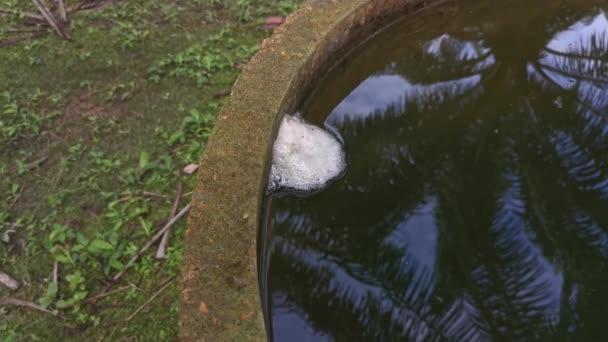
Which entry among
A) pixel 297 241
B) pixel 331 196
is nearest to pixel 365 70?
pixel 331 196

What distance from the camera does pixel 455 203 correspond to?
1695 millimetres

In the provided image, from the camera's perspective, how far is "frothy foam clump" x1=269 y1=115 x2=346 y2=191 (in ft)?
5.78

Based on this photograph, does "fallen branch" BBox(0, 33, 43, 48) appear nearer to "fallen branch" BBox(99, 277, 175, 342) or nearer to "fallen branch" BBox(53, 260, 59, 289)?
"fallen branch" BBox(53, 260, 59, 289)

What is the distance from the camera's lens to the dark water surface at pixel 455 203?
1.45m

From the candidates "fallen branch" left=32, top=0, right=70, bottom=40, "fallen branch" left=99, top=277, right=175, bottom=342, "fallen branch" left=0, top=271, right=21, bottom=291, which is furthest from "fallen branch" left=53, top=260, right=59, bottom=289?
"fallen branch" left=32, top=0, right=70, bottom=40

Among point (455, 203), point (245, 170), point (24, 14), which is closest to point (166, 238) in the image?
point (245, 170)

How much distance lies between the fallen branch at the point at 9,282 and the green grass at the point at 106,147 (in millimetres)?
26

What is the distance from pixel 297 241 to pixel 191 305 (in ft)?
1.81

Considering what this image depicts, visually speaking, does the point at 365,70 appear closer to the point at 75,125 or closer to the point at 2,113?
the point at 75,125

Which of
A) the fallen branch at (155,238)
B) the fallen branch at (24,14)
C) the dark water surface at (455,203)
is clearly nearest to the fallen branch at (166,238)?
the fallen branch at (155,238)

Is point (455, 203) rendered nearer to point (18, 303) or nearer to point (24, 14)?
point (18, 303)

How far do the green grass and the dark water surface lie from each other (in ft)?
2.04

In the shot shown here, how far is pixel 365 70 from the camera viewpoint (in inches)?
87.4

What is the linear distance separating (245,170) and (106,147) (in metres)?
1.18
